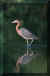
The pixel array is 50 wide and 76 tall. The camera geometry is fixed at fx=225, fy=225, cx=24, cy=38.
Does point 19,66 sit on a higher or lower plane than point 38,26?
lower

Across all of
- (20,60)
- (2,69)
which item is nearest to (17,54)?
(20,60)

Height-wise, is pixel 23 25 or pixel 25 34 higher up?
pixel 23 25

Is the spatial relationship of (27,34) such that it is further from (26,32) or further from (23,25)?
(23,25)

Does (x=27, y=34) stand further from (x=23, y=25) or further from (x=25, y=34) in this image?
(x=23, y=25)

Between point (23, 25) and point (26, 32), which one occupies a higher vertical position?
point (23, 25)

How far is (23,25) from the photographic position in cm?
421

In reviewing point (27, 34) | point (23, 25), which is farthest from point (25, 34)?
point (23, 25)

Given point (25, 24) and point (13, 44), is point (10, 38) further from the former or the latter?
point (25, 24)

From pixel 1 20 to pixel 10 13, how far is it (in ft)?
0.70

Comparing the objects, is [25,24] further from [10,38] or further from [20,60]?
[20,60]

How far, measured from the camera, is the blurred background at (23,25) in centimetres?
419

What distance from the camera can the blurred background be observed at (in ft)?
13.8

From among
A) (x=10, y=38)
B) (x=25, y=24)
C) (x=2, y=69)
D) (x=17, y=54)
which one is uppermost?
(x=25, y=24)

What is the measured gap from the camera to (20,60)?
421 cm
